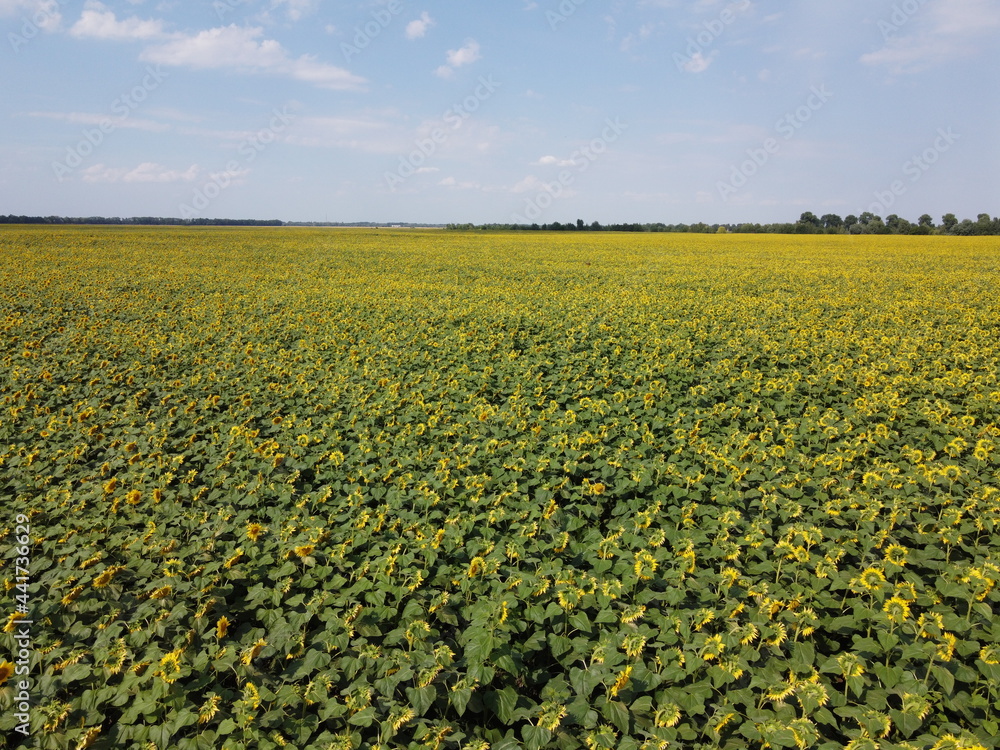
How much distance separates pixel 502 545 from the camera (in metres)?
4.42

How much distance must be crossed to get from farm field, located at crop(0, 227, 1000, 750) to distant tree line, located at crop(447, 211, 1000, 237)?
266 feet

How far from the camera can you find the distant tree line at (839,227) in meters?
74.0

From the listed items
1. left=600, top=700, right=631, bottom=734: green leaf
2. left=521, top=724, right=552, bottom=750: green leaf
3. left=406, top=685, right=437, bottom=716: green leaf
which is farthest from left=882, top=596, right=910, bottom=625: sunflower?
left=406, top=685, right=437, bottom=716: green leaf

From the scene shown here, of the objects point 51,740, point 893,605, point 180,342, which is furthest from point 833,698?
point 180,342

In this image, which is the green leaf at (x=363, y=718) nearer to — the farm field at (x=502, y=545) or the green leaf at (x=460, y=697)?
the farm field at (x=502, y=545)

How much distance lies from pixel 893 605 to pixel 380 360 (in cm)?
825

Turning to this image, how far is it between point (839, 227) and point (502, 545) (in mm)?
97127

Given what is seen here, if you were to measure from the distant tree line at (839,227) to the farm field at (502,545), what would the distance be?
80967mm

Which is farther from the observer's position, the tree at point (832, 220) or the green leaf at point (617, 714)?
the tree at point (832, 220)

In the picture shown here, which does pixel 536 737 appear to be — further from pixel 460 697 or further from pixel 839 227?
pixel 839 227

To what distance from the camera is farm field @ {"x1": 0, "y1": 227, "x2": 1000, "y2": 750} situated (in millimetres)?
3100

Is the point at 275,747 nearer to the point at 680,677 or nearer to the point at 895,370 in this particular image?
the point at 680,677

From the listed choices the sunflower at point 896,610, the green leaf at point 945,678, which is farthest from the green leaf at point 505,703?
the green leaf at point 945,678

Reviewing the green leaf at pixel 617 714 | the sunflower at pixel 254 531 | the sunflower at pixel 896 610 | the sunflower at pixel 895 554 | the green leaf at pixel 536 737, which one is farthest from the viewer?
the sunflower at pixel 254 531
